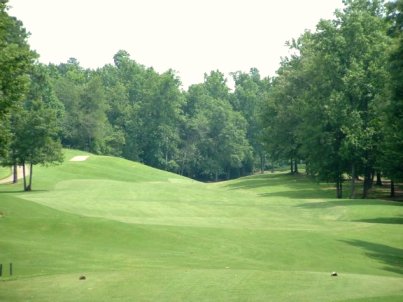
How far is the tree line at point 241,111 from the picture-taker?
1656 inches

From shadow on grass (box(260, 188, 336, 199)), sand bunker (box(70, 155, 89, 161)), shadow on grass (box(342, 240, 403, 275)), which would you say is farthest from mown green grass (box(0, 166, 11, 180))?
shadow on grass (box(342, 240, 403, 275))

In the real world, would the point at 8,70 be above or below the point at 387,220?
above

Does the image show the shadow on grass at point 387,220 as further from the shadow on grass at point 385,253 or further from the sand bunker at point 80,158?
the sand bunker at point 80,158

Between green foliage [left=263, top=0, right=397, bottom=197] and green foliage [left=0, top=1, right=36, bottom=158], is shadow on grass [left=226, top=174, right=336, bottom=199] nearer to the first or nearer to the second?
green foliage [left=263, top=0, right=397, bottom=197]

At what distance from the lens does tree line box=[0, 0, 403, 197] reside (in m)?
42.1

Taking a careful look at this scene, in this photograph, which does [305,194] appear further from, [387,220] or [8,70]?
[8,70]

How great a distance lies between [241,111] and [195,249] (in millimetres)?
125197

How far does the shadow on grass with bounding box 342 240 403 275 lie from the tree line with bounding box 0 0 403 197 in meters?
8.07

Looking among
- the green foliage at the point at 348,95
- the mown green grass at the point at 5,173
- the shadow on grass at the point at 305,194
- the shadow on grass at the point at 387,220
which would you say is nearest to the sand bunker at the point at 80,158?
the mown green grass at the point at 5,173

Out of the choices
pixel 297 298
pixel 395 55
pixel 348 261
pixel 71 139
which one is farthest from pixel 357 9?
pixel 71 139

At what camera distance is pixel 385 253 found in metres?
28.4

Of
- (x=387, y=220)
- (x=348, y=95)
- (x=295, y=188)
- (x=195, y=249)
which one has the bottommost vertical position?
(x=195, y=249)

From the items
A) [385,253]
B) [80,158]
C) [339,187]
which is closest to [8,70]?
[385,253]

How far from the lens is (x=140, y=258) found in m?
24.7
